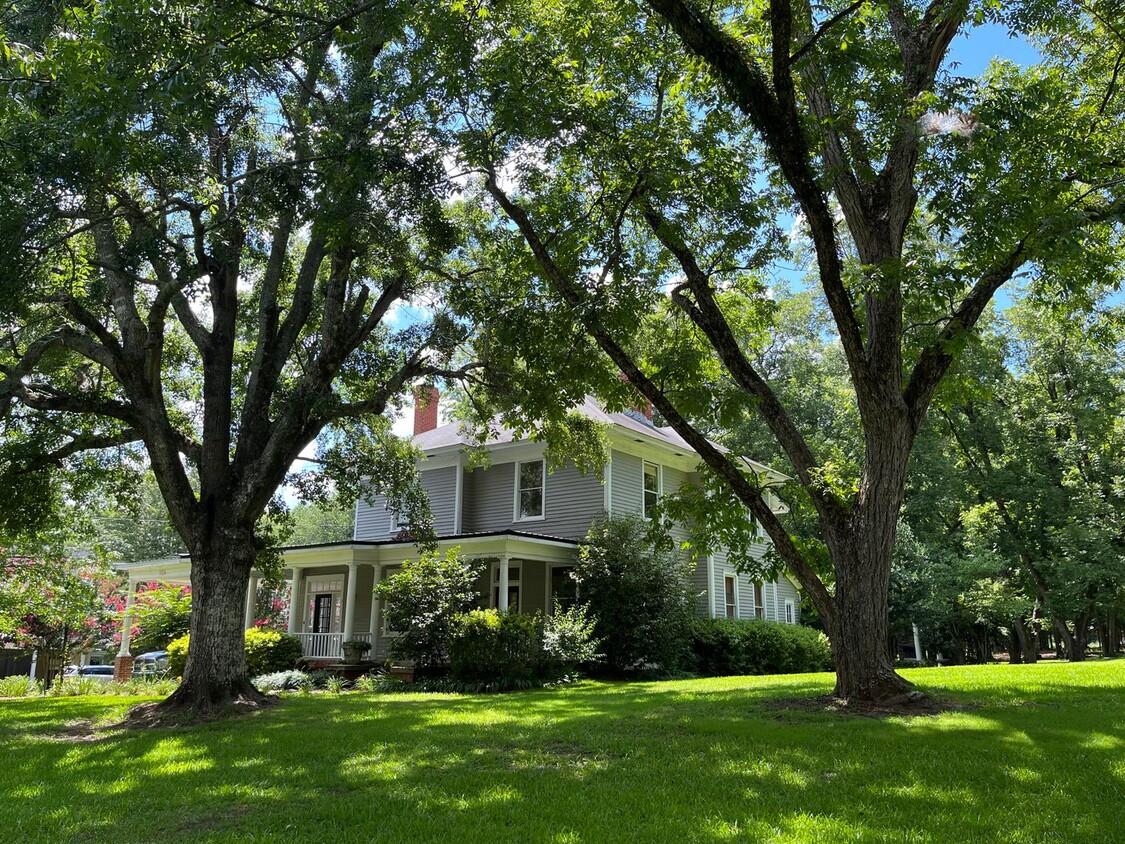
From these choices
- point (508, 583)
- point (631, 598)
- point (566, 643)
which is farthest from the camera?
point (508, 583)

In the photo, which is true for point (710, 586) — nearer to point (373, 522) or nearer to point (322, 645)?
point (373, 522)

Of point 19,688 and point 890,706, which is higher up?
point 890,706

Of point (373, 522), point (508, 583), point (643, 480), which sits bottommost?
point (508, 583)

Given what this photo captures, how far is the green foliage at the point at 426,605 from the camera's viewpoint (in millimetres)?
16344

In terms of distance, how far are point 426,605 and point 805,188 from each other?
11.8m

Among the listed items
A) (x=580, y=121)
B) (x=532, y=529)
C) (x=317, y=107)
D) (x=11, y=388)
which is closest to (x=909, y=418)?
(x=580, y=121)

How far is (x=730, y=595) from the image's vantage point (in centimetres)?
2505

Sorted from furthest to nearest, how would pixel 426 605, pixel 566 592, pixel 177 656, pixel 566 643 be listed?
pixel 566 592 < pixel 177 656 < pixel 566 643 < pixel 426 605

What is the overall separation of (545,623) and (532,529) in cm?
536

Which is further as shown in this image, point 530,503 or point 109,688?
point 530,503

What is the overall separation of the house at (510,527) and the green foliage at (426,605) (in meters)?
2.02

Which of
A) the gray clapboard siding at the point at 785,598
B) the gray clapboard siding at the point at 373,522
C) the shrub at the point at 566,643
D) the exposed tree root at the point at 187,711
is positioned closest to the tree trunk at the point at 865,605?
the shrub at the point at 566,643

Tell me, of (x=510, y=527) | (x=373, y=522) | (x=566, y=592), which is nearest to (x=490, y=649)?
(x=566, y=592)

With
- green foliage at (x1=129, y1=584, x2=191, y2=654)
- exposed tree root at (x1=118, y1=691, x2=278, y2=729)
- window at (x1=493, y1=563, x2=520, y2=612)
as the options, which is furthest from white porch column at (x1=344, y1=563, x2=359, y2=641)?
exposed tree root at (x1=118, y1=691, x2=278, y2=729)
